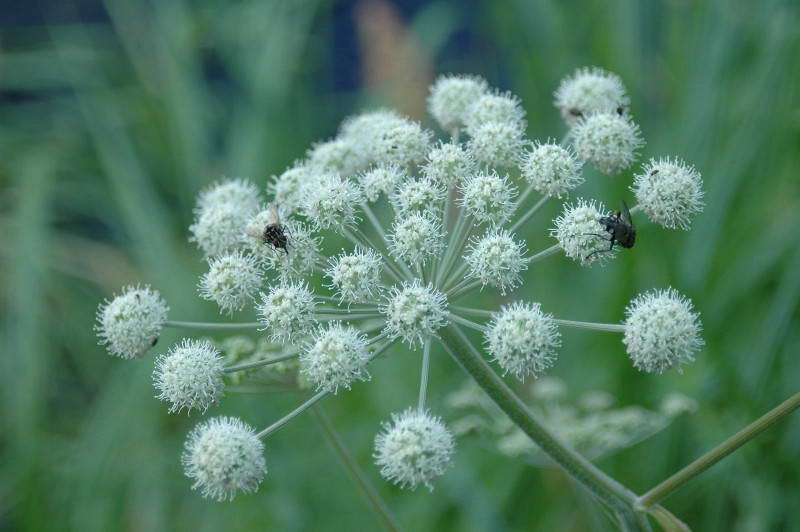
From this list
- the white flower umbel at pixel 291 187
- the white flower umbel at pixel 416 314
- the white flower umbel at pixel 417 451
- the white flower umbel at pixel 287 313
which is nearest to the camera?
the white flower umbel at pixel 417 451

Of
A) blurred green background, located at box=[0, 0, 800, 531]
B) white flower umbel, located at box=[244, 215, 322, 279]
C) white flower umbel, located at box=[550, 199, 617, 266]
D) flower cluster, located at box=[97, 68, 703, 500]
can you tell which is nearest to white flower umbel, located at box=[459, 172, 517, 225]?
flower cluster, located at box=[97, 68, 703, 500]

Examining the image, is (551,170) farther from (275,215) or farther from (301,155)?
(301,155)

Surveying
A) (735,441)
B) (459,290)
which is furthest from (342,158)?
(735,441)

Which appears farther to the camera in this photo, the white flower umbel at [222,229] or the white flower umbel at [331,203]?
the white flower umbel at [222,229]

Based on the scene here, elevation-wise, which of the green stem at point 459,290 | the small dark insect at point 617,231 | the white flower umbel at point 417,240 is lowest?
the small dark insect at point 617,231

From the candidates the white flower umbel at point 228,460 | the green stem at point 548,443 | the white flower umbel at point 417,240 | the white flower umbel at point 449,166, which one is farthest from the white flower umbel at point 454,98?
the white flower umbel at point 228,460

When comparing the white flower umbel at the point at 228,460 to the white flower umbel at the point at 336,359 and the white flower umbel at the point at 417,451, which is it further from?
the white flower umbel at the point at 417,451

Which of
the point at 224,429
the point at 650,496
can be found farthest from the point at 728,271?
the point at 224,429
